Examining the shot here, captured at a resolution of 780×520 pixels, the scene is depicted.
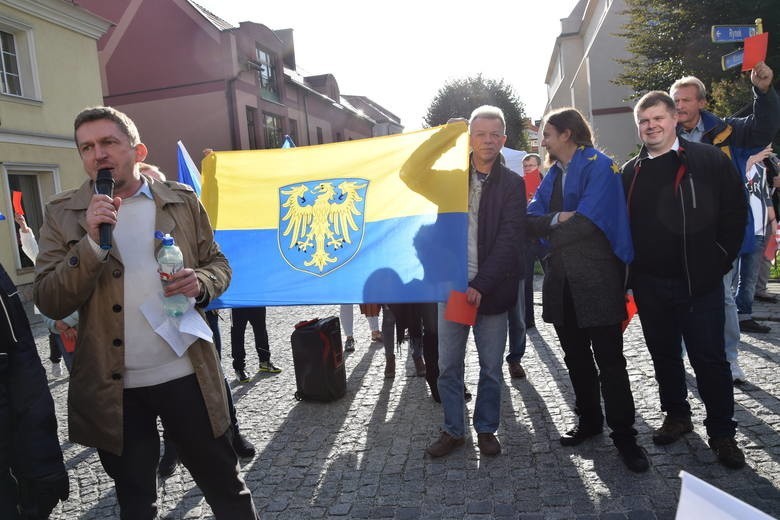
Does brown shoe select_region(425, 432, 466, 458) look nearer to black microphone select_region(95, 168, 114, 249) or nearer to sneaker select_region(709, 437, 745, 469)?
sneaker select_region(709, 437, 745, 469)

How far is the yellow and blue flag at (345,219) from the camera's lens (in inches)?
157

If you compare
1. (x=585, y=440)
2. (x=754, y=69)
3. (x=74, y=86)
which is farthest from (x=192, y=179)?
(x=74, y=86)

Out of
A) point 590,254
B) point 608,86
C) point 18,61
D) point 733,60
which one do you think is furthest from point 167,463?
point 608,86

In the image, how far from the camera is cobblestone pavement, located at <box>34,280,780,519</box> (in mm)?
→ 3191

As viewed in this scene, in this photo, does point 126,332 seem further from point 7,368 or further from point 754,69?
point 754,69

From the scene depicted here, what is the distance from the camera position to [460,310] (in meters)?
3.59

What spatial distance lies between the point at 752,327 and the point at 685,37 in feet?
59.0

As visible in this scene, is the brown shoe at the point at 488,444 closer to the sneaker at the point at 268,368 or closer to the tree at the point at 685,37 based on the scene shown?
the sneaker at the point at 268,368

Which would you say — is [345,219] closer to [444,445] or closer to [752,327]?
[444,445]

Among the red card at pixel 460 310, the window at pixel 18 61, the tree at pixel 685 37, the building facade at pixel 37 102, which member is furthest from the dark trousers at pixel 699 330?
the tree at pixel 685 37

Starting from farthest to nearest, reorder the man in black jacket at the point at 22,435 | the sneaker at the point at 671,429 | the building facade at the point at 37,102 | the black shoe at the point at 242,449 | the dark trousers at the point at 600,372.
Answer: the building facade at the point at 37,102 < the black shoe at the point at 242,449 < the sneaker at the point at 671,429 < the dark trousers at the point at 600,372 < the man in black jacket at the point at 22,435

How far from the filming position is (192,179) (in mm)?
5395

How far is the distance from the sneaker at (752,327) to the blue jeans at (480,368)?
3.63 metres

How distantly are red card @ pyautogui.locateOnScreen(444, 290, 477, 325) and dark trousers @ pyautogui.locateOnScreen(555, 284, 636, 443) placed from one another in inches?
24.2
